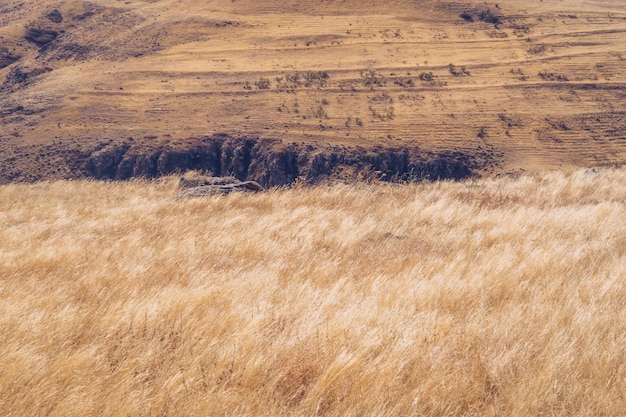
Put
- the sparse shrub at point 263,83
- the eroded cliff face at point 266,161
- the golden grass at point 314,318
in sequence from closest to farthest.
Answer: the golden grass at point 314,318 → the eroded cliff face at point 266,161 → the sparse shrub at point 263,83

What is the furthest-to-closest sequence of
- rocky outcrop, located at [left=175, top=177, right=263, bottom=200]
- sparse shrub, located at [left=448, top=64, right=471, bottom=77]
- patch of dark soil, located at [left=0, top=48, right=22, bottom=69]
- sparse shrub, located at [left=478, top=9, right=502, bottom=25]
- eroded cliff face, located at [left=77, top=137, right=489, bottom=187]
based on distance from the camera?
patch of dark soil, located at [left=0, top=48, right=22, bottom=69]
sparse shrub, located at [left=478, top=9, right=502, bottom=25]
sparse shrub, located at [left=448, top=64, right=471, bottom=77]
eroded cliff face, located at [left=77, top=137, right=489, bottom=187]
rocky outcrop, located at [left=175, top=177, right=263, bottom=200]

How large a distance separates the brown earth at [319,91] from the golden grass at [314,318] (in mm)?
19370

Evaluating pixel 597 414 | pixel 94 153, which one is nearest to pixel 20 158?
pixel 94 153

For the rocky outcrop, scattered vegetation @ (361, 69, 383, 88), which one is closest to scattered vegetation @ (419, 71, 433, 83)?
scattered vegetation @ (361, 69, 383, 88)

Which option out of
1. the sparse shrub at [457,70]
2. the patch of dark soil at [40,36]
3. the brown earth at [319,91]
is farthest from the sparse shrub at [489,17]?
the patch of dark soil at [40,36]

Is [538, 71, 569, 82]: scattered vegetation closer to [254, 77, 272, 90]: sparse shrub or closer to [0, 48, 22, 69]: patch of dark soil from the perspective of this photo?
[254, 77, 272, 90]: sparse shrub

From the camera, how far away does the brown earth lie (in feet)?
104

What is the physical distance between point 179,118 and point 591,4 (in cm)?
4414

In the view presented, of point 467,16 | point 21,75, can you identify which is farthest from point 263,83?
point 21,75

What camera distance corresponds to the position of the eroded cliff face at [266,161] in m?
30.6

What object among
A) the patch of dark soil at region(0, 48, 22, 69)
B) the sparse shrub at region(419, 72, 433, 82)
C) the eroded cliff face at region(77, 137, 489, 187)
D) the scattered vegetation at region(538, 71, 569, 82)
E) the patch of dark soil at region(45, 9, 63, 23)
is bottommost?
the eroded cliff face at region(77, 137, 489, 187)

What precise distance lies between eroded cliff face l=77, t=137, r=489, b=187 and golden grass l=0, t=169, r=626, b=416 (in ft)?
76.9

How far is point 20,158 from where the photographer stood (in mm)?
33000

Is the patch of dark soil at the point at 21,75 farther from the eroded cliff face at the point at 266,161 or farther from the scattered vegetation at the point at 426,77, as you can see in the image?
the scattered vegetation at the point at 426,77
